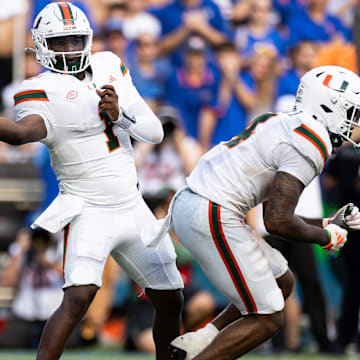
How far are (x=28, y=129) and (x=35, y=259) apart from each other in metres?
3.27

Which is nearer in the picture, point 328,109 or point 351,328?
point 328,109

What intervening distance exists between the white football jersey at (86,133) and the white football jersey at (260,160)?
18.3 inches

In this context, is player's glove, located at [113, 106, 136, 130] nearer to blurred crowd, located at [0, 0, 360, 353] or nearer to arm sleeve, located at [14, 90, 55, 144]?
arm sleeve, located at [14, 90, 55, 144]

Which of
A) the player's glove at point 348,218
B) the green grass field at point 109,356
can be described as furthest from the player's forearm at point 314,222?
the green grass field at point 109,356

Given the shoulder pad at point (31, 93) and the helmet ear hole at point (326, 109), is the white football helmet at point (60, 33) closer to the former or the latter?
the shoulder pad at point (31, 93)

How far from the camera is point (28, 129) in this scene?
14.5 ft

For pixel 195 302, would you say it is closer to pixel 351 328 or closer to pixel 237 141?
pixel 351 328

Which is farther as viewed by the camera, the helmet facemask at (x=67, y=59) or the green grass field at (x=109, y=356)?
the green grass field at (x=109, y=356)

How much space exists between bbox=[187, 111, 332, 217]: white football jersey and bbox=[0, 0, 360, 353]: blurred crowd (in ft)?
8.85

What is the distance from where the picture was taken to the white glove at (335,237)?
436 cm

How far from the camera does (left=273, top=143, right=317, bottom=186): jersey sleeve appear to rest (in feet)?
13.8

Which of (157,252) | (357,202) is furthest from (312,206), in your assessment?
(157,252)

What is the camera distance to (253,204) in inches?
177

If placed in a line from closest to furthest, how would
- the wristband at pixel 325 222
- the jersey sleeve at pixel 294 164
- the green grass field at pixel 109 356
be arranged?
the jersey sleeve at pixel 294 164
the wristband at pixel 325 222
the green grass field at pixel 109 356
